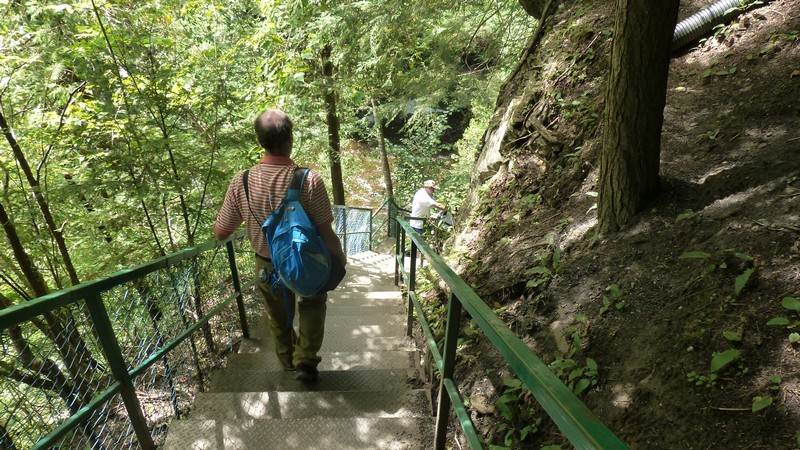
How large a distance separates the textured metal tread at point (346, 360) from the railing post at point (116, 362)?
1167 mm

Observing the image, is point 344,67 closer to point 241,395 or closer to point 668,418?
Result: point 241,395

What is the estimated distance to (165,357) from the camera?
2727mm

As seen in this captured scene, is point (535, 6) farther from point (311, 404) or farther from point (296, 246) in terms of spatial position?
point (311, 404)

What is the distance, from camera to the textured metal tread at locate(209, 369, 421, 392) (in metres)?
3.06

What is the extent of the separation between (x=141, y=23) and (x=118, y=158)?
1.39 metres

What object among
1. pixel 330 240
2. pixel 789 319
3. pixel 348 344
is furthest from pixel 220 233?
pixel 789 319

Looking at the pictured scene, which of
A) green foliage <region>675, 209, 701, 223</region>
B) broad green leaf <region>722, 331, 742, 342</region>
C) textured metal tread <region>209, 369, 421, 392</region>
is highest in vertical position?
green foliage <region>675, 209, 701, 223</region>

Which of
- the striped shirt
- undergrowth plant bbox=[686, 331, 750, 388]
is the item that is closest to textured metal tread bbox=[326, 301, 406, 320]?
the striped shirt

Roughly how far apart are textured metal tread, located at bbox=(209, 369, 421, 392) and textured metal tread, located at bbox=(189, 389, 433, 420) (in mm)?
183

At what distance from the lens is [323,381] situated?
3.14 meters

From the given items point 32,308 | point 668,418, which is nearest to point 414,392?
point 668,418

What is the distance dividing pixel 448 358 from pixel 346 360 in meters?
1.86

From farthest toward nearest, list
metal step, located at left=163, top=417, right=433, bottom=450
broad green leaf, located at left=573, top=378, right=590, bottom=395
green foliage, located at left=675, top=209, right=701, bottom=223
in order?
green foliage, located at left=675, top=209, right=701, bottom=223 → metal step, located at left=163, top=417, right=433, bottom=450 → broad green leaf, located at left=573, top=378, right=590, bottom=395

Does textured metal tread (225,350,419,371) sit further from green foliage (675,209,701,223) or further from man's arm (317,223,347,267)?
green foliage (675,209,701,223)
